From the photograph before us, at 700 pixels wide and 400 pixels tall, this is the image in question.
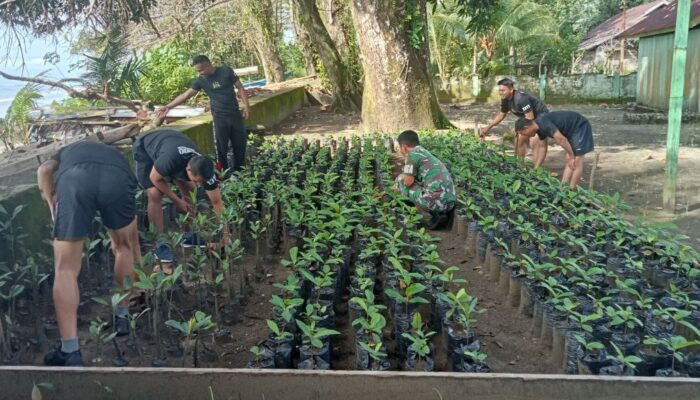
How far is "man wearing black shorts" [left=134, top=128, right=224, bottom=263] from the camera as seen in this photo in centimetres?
413

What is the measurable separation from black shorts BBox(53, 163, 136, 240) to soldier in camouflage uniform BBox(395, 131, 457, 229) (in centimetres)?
267

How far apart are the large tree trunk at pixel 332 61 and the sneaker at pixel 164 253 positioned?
11543 millimetres

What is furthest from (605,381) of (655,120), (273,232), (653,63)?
(653,63)

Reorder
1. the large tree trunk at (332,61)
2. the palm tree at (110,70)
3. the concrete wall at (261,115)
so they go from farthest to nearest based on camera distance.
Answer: the large tree trunk at (332,61), the concrete wall at (261,115), the palm tree at (110,70)

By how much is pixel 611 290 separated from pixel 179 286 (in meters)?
2.74

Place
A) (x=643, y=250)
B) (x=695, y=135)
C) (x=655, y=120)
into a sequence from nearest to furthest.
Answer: (x=643, y=250) < (x=695, y=135) < (x=655, y=120)

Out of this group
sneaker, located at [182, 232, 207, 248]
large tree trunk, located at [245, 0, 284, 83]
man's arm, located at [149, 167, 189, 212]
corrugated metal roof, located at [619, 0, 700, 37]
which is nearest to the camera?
man's arm, located at [149, 167, 189, 212]

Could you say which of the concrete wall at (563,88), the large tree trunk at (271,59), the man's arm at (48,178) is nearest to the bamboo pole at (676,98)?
the man's arm at (48,178)

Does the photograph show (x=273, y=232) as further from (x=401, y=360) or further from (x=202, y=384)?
(x=202, y=384)

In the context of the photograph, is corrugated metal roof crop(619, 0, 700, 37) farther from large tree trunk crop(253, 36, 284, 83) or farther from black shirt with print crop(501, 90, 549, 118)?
large tree trunk crop(253, 36, 284, 83)

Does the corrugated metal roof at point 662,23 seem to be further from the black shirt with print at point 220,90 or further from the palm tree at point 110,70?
the palm tree at point 110,70

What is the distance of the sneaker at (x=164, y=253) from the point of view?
408cm

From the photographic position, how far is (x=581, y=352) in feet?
9.45

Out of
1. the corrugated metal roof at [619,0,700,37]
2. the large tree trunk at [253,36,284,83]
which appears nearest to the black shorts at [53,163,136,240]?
the corrugated metal roof at [619,0,700,37]
